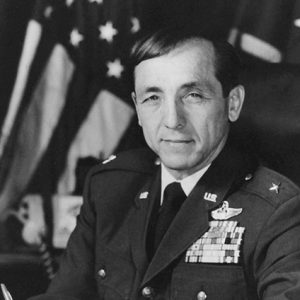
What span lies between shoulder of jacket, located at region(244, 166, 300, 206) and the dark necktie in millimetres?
147

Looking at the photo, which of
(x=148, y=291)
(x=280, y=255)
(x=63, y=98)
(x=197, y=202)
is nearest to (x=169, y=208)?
(x=197, y=202)

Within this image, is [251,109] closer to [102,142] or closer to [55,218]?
[102,142]

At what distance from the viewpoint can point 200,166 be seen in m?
1.47

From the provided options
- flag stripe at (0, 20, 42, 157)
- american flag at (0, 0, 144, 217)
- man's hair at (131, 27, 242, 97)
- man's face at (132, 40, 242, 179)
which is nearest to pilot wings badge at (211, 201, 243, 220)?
man's face at (132, 40, 242, 179)

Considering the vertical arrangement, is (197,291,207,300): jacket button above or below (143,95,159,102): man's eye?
below

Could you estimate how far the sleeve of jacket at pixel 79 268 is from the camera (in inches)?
61.6

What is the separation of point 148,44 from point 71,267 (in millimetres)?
564

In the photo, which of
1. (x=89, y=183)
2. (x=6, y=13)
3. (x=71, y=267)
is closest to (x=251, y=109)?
(x=89, y=183)

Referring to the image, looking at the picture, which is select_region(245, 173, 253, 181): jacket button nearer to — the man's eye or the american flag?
the man's eye

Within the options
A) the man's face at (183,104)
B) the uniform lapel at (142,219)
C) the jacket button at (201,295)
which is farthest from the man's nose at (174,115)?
the jacket button at (201,295)

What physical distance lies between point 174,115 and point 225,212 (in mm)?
238

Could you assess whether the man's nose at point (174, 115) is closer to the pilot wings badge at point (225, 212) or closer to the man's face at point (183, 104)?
the man's face at point (183, 104)

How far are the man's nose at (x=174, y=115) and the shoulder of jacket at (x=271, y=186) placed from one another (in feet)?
0.66

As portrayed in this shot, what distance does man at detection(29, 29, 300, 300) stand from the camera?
1347mm
